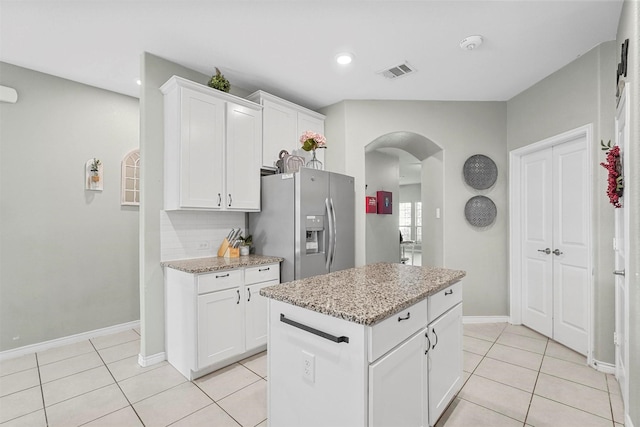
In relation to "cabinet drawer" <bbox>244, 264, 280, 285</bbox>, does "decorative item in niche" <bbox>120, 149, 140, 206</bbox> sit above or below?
above

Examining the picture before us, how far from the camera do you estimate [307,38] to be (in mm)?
2531

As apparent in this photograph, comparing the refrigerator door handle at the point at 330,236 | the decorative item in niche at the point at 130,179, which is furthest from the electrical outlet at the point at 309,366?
the decorative item in niche at the point at 130,179

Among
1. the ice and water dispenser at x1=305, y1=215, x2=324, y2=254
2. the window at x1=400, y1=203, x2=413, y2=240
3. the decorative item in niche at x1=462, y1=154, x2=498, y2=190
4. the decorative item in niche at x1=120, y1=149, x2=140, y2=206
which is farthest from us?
the window at x1=400, y1=203, x2=413, y2=240

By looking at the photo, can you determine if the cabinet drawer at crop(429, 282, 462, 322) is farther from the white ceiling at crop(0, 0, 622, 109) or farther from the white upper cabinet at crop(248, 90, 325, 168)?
the white upper cabinet at crop(248, 90, 325, 168)

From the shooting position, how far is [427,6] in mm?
2164

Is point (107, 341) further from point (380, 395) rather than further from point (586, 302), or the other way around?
point (586, 302)

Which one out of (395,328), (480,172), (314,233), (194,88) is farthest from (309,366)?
(480,172)

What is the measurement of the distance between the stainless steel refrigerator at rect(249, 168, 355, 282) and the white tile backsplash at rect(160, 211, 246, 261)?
319mm

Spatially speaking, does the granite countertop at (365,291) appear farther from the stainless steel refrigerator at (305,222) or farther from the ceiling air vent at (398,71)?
the ceiling air vent at (398,71)

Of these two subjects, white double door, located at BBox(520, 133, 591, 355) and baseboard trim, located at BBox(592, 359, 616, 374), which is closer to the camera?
baseboard trim, located at BBox(592, 359, 616, 374)

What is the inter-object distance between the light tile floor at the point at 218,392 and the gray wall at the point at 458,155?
912mm

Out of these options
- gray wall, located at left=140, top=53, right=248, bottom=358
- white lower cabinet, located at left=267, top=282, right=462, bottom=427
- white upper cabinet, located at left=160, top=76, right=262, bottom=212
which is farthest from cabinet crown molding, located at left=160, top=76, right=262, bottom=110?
white lower cabinet, located at left=267, top=282, right=462, bottom=427

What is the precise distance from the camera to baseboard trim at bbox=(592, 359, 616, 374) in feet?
8.49

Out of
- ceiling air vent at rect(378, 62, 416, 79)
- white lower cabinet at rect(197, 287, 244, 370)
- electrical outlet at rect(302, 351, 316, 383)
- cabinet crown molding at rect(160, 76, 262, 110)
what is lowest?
white lower cabinet at rect(197, 287, 244, 370)
